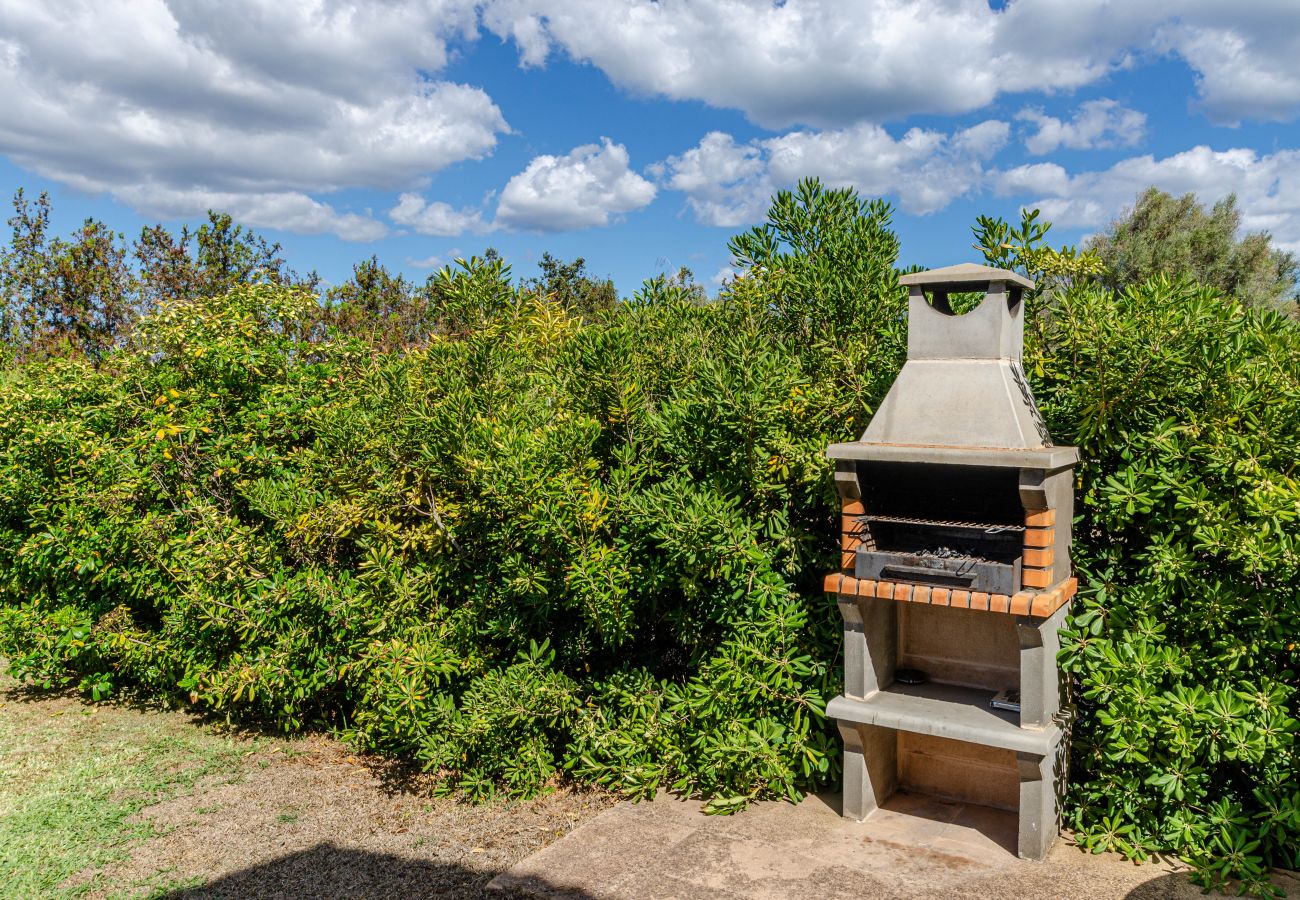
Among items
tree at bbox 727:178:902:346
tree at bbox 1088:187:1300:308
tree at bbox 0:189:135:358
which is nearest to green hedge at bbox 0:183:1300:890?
tree at bbox 727:178:902:346

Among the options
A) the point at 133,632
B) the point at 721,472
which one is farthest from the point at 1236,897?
the point at 133,632

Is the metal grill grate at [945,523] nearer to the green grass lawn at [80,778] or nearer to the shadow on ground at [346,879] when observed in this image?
the shadow on ground at [346,879]

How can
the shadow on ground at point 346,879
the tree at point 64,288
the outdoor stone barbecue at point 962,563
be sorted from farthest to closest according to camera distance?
the tree at point 64,288
the shadow on ground at point 346,879
the outdoor stone barbecue at point 962,563

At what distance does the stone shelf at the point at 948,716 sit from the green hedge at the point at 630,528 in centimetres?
35

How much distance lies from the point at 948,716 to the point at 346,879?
3.32m

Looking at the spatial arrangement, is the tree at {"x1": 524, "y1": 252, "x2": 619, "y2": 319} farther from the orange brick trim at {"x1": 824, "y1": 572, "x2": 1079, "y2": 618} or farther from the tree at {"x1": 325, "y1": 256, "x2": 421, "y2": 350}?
the orange brick trim at {"x1": 824, "y1": 572, "x2": 1079, "y2": 618}

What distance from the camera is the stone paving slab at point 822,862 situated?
4156mm

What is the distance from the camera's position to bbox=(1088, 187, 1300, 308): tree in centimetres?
2048

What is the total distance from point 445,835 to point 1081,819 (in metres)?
3.54

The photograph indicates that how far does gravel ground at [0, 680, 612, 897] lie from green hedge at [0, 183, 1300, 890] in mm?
344

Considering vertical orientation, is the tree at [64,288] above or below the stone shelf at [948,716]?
above

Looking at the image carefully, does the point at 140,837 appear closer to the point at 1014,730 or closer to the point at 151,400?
the point at 151,400

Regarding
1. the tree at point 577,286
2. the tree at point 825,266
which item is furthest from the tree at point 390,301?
the tree at point 825,266

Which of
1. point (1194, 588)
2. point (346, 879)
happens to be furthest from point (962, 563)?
point (346, 879)
